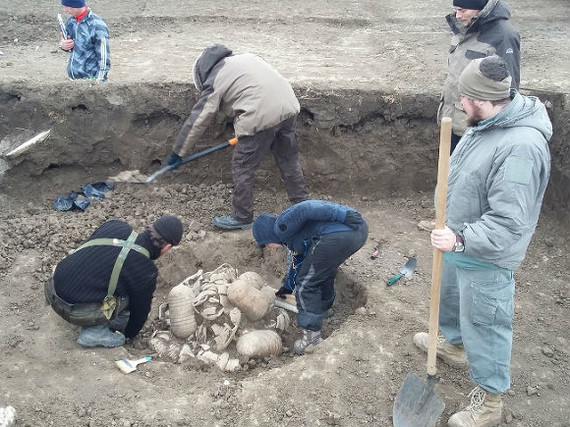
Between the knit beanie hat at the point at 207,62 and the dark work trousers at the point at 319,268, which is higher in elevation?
the knit beanie hat at the point at 207,62

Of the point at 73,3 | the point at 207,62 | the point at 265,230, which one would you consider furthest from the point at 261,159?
the point at 73,3

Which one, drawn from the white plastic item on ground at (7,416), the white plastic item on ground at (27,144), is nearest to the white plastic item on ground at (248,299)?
the white plastic item on ground at (7,416)

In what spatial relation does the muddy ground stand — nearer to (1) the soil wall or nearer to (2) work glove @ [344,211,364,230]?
(1) the soil wall

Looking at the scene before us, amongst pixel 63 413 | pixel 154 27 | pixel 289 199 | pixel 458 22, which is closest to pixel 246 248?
pixel 289 199

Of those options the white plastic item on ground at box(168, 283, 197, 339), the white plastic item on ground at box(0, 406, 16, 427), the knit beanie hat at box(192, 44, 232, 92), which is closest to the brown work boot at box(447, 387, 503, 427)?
the white plastic item on ground at box(168, 283, 197, 339)

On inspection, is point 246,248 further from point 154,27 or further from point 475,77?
point 154,27

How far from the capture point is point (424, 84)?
21.4 ft

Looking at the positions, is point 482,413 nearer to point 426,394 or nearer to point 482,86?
point 426,394

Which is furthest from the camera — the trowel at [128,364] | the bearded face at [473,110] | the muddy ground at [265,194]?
the trowel at [128,364]

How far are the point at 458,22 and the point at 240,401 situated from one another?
3.57m

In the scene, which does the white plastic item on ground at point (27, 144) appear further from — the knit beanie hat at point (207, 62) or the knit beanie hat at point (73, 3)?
the knit beanie hat at point (207, 62)

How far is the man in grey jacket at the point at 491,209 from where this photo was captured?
3.20m

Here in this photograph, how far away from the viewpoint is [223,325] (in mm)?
4949

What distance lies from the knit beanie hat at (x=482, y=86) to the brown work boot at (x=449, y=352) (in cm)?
191
